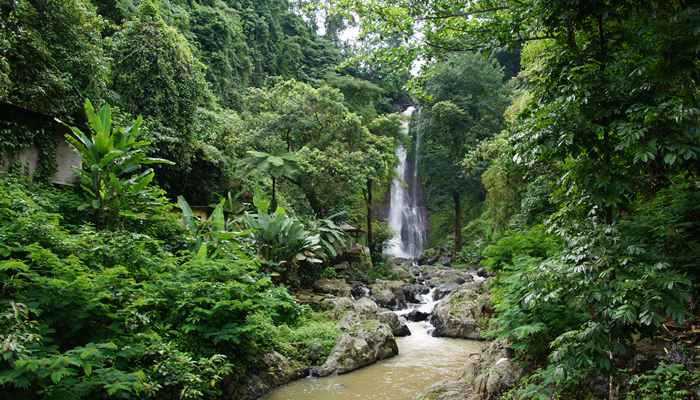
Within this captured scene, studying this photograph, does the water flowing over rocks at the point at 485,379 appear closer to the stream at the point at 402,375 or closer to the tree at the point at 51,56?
the stream at the point at 402,375

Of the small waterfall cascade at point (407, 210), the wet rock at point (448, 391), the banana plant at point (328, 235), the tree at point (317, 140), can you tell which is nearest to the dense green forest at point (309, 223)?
the banana plant at point (328, 235)

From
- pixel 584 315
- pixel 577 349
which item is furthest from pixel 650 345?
pixel 577 349

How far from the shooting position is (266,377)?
6180 mm

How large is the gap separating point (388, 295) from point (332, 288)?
6.36ft

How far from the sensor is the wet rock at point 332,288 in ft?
39.9

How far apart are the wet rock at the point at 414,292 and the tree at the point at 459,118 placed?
1005 cm

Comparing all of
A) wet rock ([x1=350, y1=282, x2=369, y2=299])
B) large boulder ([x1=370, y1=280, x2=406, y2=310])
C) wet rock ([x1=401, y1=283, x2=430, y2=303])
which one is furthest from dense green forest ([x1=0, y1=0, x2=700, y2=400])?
wet rock ([x1=401, y1=283, x2=430, y2=303])

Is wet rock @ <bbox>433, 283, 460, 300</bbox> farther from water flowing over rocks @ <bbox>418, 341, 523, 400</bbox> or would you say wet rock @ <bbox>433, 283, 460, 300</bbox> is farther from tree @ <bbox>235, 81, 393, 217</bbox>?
water flowing over rocks @ <bbox>418, 341, 523, 400</bbox>

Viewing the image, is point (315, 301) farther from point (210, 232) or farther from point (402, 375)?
point (402, 375)

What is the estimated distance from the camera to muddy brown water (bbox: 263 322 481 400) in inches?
235

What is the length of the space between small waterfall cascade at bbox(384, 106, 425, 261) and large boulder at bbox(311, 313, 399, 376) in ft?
62.0

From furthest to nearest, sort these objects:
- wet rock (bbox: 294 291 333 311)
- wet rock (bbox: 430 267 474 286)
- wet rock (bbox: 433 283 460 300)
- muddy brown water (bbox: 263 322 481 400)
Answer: wet rock (bbox: 430 267 474 286) → wet rock (bbox: 433 283 460 300) → wet rock (bbox: 294 291 333 311) → muddy brown water (bbox: 263 322 481 400)

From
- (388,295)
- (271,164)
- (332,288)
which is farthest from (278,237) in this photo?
(388,295)

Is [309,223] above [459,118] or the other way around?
the other way around
